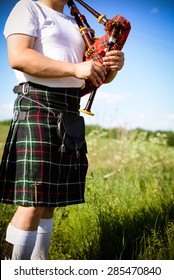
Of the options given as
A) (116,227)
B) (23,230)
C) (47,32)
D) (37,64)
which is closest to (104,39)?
(47,32)

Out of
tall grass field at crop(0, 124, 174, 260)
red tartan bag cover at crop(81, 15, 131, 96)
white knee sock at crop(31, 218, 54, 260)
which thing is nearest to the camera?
red tartan bag cover at crop(81, 15, 131, 96)

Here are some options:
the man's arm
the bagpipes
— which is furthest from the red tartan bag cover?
the man's arm

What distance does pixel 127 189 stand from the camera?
2.60 metres

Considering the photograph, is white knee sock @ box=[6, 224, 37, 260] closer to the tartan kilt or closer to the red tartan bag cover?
the tartan kilt

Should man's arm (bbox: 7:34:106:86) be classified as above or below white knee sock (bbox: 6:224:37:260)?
above

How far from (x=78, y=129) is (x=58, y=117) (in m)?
0.12

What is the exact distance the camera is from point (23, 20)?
1358 mm

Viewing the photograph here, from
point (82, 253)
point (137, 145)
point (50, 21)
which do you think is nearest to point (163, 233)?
point (82, 253)

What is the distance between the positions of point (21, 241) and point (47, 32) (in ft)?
2.83

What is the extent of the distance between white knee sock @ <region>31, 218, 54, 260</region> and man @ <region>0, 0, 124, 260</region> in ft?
0.49

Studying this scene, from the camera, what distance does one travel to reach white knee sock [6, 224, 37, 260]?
1.41 meters

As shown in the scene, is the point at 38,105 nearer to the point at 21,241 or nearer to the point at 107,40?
the point at 107,40

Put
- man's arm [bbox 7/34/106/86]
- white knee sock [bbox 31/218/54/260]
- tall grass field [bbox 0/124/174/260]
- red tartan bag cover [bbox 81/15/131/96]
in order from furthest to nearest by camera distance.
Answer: tall grass field [bbox 0/124/174/260] < white knee sock [bbox 31/218/54/260] < red tartan bag cover [bbox 81/15/131/96] < man's arm [bbox 7/34/106/86]

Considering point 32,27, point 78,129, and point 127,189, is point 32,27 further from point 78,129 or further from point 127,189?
point 127,189
